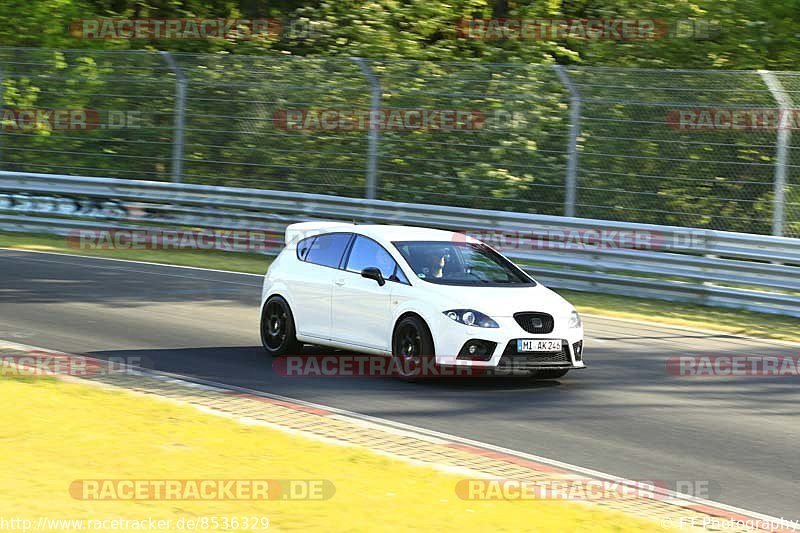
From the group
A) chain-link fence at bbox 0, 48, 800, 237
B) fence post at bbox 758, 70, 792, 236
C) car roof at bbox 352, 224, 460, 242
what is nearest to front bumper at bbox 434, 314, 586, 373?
car roof at bbox 352, 224, 460, 242

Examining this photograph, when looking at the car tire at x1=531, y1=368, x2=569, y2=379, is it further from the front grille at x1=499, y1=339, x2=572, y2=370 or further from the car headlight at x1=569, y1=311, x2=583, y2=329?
the car headlight at x1=569, y1=311, x2=583, y2=329

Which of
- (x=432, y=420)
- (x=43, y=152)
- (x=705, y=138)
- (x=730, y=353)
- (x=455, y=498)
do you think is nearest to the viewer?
(x=455, y=498)

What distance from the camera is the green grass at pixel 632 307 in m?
16.1

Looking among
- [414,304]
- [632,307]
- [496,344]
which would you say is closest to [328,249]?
[414,304]

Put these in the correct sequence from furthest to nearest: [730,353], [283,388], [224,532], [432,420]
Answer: [730,353], [283,388], [432,420], [224,532]

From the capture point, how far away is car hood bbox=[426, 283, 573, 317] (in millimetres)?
11219

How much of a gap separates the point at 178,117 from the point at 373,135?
4.36 metres

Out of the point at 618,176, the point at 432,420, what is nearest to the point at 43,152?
the point at 618,176

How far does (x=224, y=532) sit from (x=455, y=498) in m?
1.55

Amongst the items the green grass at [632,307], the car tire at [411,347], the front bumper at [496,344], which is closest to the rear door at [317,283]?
the car tire at [411,347]

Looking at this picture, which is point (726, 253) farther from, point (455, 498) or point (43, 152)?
point (43, 152)

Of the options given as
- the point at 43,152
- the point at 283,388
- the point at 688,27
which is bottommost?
the point at 283,388

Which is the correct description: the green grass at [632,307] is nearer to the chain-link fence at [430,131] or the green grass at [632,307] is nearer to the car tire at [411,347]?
the chain-link fence at [430,131]

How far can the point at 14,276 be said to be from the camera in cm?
1841
